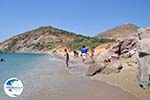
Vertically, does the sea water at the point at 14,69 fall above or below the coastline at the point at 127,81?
above

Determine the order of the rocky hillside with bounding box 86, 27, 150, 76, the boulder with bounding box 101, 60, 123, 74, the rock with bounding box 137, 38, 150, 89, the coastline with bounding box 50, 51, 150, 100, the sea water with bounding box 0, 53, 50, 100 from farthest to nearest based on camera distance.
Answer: the sea water with bounding box 0, 53, 50, 100
the boulder with bounding box 101, 60, 123, 74
the rocky hillside with bounding box 86, 27, 150, 76
the rock with bounding box 137, 38, 150, 89
the coastline with bounding box 50, 51, 150, 100

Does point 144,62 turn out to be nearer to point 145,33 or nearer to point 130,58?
point 145,33

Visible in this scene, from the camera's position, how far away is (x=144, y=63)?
12258 mm

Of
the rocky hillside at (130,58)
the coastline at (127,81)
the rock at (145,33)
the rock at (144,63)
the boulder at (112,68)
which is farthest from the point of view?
the boulder at (112,68)

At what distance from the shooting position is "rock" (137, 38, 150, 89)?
39.4 feet

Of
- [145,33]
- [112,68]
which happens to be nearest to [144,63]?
[145,33]

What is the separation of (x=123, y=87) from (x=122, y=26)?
169864 mm

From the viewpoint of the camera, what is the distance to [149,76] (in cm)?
1180

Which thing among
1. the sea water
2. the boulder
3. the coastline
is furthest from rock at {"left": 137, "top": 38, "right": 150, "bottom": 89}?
the boulder

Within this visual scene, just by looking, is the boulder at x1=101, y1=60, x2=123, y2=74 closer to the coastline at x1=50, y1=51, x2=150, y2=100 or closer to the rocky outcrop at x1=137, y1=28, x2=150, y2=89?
the coastline at x1=50, y1=51, x2=150, y2=100

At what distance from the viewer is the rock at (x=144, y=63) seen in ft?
39.4

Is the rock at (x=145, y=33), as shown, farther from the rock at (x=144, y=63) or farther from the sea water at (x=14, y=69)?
the sea water at (x=14, y=69)

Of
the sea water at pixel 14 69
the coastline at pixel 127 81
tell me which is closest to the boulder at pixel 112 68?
the coastline at pixel 127 81

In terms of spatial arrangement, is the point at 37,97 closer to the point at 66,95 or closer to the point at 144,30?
the point at 66,95
